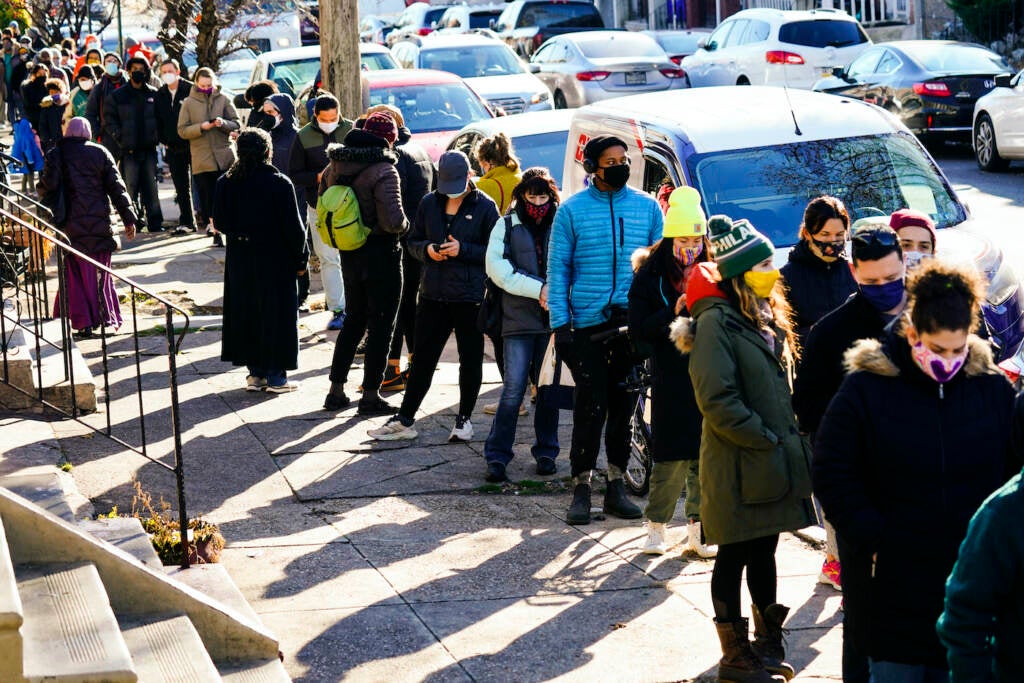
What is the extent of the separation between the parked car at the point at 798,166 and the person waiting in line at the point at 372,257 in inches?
62.5

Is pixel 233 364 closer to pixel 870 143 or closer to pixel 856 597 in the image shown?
pixel 870 143

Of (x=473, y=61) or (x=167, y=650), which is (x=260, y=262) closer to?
(x=167, y=650)

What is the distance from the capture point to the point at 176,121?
17531 millimetres

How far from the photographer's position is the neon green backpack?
380 inches

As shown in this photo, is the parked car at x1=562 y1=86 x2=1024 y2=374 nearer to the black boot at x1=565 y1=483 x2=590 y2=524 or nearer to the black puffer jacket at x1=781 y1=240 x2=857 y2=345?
the black boot at x1=565 y1=483 x2=590 y2=524

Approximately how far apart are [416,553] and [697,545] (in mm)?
1322

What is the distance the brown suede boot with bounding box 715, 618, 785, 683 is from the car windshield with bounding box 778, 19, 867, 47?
21.6 metres

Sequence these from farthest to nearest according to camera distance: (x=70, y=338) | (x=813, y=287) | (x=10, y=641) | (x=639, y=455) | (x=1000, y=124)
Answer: (x=1000, y=124), (x=70, y=338), (x=639, y=455), (x=813, y=287), (x=10, y=641)

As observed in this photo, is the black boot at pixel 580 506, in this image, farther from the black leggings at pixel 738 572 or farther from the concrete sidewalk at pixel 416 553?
the black leggings at pixel 738 572

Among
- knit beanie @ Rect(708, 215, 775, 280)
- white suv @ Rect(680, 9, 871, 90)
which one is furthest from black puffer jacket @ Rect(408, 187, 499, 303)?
white suv @ Rect(680, 9, 871, 90)

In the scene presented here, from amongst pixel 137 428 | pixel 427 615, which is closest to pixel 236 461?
pixel 137 428

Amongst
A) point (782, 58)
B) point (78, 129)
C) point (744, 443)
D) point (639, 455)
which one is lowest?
point (639, 455)

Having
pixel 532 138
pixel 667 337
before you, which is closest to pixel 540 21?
pixel 532 138

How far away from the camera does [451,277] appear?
29.2ft
